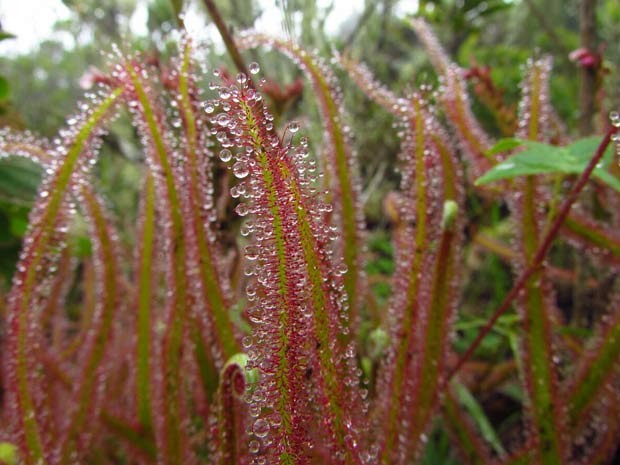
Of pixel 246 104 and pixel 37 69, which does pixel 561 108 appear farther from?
pixel 37 69

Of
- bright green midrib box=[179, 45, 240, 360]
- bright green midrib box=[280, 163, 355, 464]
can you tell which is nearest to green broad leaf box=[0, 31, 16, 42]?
bright green midrib box=[179, 45, 240, 360]

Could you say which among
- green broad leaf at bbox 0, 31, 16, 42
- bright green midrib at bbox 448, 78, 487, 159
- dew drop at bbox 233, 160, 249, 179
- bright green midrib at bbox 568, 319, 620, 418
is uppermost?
green broad leaf at bbox 0, 31, 16, 42

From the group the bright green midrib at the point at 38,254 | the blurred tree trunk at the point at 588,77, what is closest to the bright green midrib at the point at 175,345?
the bright green midrib at the point at 38,254

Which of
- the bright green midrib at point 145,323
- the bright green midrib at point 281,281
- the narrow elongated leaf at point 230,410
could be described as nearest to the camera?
the bright green midrib at point 281,281

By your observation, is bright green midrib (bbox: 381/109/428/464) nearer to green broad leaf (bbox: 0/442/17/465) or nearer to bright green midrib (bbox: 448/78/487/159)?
bright green midrib (bbox: 448/78/487/159)

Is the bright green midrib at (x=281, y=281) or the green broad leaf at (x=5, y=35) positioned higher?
the green broad leaf at (x=5, y=35)

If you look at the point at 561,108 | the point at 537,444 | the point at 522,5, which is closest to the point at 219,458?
the point at 537,444

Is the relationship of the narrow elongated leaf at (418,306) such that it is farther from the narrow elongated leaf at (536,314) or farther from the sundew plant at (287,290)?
the narrow elongated leaf at (536,314)
